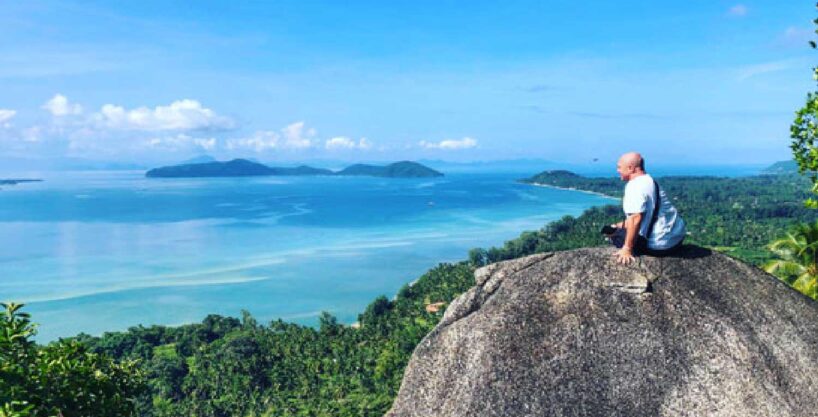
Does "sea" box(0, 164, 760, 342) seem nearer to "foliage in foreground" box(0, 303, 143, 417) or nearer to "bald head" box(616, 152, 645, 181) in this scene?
"foliage in foreground" box(0, 303, 143, 417)

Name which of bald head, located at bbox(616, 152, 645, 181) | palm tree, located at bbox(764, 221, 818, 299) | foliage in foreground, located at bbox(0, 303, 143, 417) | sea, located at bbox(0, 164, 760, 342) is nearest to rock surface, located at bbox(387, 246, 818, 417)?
bald head, located at bbox(616, 152, 645, 181)

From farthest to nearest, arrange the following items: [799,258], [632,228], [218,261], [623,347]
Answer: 1. [218,261]
2. [799,258]
3. [632,228]
4. [623,347]

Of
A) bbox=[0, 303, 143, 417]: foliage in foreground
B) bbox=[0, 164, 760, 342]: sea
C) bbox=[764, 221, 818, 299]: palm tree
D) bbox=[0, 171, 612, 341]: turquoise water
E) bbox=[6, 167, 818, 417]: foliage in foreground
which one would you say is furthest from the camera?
bbox=[0, 171, 612, 341]: turquoise water

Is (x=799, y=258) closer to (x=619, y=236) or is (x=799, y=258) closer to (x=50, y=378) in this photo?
(x=619, y=236)

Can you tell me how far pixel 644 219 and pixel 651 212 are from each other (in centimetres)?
16

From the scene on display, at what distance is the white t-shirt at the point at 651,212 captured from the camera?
8.34m

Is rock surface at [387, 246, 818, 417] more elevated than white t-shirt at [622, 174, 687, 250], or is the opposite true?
white t-shirt at [622, 174, 687, 250]

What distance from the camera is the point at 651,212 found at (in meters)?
8.47

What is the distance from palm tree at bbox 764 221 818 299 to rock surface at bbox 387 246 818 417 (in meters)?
9.45

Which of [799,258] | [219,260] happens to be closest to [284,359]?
[799,258]

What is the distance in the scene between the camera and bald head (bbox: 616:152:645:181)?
28.2 ft

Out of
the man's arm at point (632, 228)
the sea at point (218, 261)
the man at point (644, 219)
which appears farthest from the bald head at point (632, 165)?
the sea at point (218, 261)

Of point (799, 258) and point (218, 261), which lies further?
point (218, 261)

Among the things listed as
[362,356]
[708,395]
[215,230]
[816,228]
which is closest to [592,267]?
[708,395]
